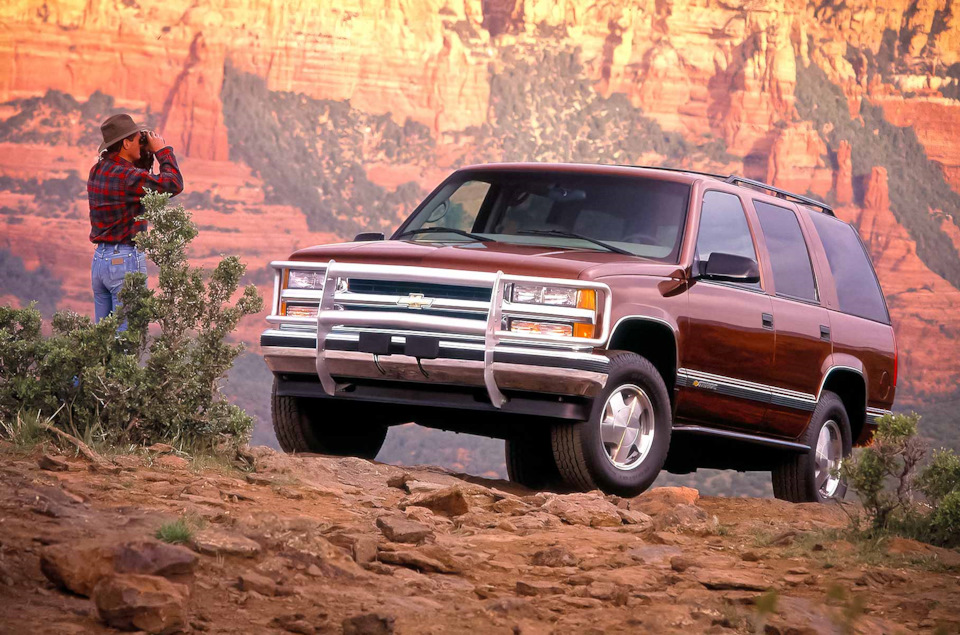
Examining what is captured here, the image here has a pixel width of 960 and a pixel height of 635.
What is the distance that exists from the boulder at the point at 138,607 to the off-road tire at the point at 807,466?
6131 millimetres

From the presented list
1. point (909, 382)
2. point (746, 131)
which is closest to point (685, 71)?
point (746, 131)

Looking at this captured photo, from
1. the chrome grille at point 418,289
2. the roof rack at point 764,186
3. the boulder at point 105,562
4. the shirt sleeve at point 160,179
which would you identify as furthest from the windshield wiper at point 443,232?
the boulder at point 105,562

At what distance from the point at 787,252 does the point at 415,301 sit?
317 centimetres

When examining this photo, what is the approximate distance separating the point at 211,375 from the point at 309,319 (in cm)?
78

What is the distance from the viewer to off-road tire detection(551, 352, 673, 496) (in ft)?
24.5

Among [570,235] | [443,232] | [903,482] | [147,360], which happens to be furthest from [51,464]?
[903,482]

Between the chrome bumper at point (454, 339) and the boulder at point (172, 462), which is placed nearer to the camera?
the boulder at point (172, 462)

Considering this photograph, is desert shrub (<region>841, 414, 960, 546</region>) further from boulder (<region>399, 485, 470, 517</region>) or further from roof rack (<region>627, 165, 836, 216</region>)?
roof rack (<region>627, 165, 836, 216</region>)

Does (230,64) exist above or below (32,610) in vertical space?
above

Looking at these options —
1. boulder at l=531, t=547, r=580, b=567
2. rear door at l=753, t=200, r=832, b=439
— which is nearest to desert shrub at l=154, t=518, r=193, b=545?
boulder at l=531, t=547, r=580, b=567

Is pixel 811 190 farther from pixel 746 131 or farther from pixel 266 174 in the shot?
pixel 266 174

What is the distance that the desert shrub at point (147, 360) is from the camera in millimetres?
7730

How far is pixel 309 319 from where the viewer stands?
7812 millimetres

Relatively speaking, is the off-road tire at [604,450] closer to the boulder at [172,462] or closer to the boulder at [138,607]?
the boulder at [172,462]
